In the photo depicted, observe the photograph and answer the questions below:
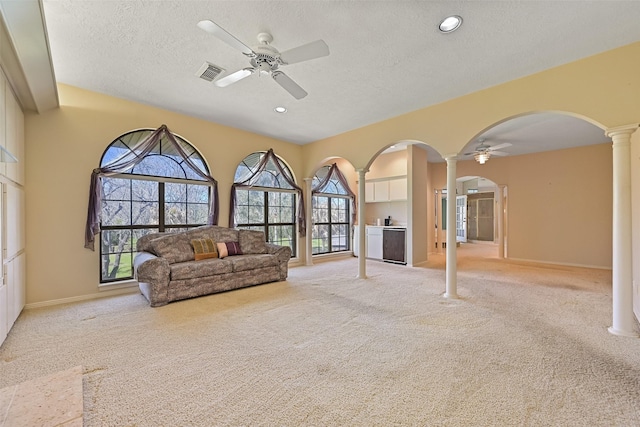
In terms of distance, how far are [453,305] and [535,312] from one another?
94 cm

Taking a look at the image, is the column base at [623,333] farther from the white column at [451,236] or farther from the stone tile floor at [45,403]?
the stone tile floor at [45,403]

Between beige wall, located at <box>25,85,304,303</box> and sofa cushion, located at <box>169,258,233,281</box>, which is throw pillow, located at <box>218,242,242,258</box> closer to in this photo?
sofa cushion, located at <box>169,258,233,281</box>

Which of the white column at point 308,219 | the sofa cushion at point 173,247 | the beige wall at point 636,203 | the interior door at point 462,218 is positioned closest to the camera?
the beige wall at point 636,203

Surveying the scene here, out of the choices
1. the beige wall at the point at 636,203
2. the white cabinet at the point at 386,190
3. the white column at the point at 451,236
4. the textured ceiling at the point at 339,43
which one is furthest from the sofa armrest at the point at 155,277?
the beige wall at the point at 636,203

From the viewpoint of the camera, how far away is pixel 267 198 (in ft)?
20.7

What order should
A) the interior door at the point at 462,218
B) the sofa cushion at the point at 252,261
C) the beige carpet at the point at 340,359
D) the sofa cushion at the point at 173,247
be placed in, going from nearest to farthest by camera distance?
the beige carpet at the point at 340,359
the sofa cushion at the point at 173,247
the sofa cushion at the point at 252,261
the interior door at the point at 462,218

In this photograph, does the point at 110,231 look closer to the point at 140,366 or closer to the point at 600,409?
the point at 140,366

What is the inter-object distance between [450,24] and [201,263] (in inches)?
168

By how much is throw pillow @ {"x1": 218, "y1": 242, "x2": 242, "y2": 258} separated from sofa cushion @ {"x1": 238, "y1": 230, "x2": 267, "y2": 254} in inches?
5.8

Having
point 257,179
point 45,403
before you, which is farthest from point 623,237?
point 257,179

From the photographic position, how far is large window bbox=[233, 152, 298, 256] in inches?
228

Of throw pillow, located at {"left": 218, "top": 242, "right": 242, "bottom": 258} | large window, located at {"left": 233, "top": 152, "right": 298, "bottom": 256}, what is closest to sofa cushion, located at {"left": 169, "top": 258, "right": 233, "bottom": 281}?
throw pillow, located at {"left": 218, "top": 242, "right": 242, "bottom": 258}

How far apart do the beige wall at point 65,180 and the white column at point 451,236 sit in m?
5.03

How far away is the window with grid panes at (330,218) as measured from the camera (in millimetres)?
7523
